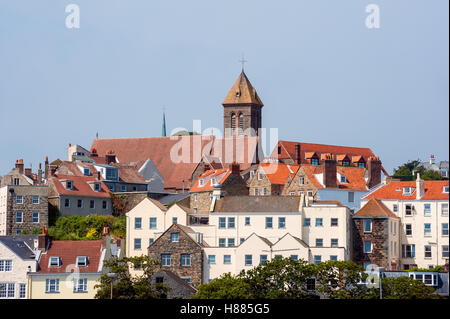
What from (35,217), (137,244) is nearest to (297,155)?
(35,217)

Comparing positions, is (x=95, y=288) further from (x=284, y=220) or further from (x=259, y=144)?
(x=259, y=144)

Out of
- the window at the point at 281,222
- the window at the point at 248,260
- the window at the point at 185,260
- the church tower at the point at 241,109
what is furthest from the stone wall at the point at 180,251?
the church tower at the point at 241,109

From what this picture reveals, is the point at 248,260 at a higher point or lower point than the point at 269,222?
lower

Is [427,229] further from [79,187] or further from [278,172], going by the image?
[79,187]

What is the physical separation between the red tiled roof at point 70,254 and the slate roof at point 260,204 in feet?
36.8

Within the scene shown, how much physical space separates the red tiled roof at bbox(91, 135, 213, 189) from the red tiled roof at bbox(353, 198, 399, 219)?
37649 mm

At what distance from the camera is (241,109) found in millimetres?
145500

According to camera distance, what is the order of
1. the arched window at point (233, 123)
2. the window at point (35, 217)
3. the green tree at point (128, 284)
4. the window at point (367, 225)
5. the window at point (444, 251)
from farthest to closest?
the arched window at point (233, 123)
the window at point (35, 217)
the window at point (444, 251)
the window at point (367, 225)
the green tree at point (128, 284)

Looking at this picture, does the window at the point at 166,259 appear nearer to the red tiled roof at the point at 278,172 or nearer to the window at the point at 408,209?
the window at the point at 408,209

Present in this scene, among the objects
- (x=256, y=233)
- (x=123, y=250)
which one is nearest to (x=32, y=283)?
(x=123, y=250)

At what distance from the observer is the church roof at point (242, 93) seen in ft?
478

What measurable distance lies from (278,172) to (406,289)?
34031mm

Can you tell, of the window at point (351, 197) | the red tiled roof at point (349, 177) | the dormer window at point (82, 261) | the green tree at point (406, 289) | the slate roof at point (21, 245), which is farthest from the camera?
the red tiled roof at point (349, 177)

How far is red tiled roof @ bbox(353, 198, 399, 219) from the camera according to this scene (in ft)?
253
